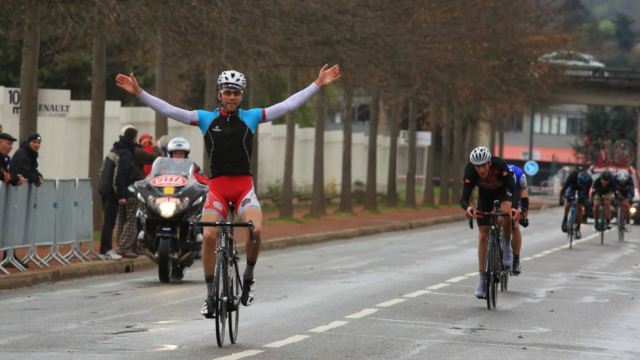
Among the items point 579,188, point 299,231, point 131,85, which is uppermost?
point 131,85

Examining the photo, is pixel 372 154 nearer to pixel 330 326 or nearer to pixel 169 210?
pixel 169 210

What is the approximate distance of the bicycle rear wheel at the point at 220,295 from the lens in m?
10.3

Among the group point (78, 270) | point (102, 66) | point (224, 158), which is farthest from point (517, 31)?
point (224, 158)

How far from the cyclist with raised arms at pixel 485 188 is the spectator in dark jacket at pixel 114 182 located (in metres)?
6.13

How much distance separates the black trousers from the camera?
64.2 ft

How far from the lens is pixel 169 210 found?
1634 centimetres

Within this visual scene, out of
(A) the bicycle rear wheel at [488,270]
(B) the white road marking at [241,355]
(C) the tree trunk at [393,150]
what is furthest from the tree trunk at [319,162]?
(B) the white road marking at [241,355]

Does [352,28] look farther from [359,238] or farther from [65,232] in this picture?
[65,232]

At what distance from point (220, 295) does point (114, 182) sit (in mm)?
9405

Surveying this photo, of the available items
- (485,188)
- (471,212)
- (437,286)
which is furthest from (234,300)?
(437,286)

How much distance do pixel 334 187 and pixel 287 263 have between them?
29.1 metres

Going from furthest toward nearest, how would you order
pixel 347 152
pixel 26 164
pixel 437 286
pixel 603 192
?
1. pixel 347 152
2. pixel 603 192
3. pixel 26 164
4. pixel 437 286

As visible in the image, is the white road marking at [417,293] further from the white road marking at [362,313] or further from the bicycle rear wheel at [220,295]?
the bicycle rear wheel at [220,295]

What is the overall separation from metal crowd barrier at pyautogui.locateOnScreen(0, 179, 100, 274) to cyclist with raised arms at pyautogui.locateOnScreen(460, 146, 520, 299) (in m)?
5.90
